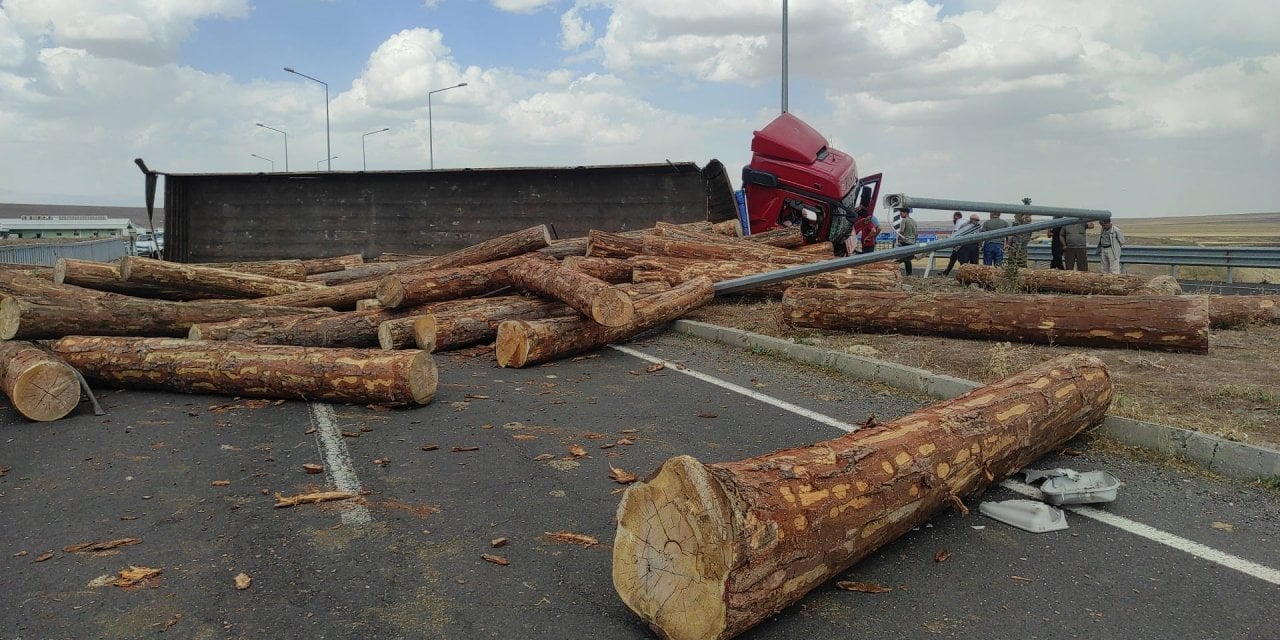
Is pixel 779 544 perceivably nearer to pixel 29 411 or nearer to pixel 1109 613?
pixel 1109 613

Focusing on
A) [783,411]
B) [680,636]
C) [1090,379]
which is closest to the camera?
[680,636]

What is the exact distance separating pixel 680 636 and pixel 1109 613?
1.72 metres

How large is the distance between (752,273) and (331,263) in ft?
26.9

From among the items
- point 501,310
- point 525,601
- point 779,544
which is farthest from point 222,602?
point 501,310

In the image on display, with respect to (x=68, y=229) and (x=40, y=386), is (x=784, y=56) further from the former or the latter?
(x=68, y=229)

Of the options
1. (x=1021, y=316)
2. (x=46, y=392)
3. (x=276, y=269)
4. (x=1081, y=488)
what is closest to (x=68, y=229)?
(x=276, y=269)

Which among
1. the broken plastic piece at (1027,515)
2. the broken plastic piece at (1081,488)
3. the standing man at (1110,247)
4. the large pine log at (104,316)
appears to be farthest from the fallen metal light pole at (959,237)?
the standing man at (1110,247)

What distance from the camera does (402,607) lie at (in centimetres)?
338

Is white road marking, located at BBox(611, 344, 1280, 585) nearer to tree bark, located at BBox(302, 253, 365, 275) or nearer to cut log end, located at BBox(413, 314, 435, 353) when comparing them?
cut log end, located at BBox(413, 314, 435, 353)

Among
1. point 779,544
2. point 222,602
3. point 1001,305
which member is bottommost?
point 222,602

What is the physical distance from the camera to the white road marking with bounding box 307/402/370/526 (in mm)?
4453

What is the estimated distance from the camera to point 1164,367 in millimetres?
7211

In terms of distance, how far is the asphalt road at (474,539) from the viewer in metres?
3.25

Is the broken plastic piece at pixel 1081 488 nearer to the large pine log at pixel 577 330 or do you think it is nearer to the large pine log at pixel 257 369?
the large pine log at pixel 257 369
